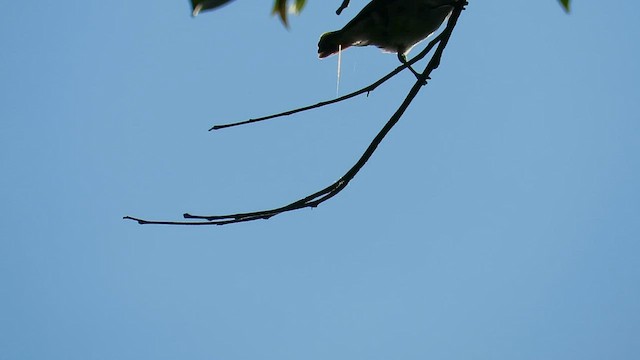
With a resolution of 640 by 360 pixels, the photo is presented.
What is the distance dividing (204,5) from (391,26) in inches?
126

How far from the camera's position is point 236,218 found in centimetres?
301

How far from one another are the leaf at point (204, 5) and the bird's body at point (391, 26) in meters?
3.00

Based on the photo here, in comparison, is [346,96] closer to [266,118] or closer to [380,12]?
[266,118]

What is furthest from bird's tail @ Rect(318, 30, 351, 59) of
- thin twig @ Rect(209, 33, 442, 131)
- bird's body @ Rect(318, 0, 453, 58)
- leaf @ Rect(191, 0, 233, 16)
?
leaf @ Rect(191, 0, 233, 16)

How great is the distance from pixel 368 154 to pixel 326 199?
0.29 metres

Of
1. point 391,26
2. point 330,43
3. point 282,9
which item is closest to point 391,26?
point 391,26

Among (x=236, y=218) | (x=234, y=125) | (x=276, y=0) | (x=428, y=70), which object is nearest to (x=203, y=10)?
(x=276, y=0)

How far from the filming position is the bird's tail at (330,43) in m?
4.46

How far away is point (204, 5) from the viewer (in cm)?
134

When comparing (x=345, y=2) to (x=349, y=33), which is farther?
(x=349, y=33)

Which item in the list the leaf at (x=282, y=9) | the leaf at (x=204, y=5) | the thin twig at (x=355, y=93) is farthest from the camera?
the thin twig at (x=355, y=93)

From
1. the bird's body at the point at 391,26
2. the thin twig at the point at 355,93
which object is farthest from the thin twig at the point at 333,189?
the bird's body at the point at 391,26

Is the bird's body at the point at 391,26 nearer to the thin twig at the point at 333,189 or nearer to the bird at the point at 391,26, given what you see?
the bird at the point at 391,26

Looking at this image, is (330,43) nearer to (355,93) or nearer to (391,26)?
(391,26)
